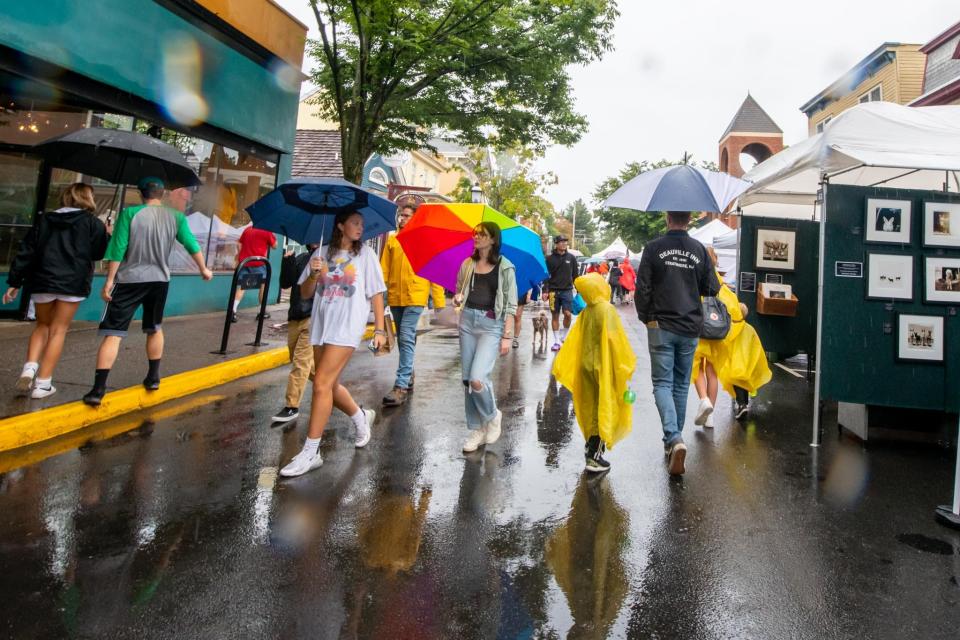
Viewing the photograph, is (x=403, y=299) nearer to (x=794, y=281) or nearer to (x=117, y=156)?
(x=117, y=156)

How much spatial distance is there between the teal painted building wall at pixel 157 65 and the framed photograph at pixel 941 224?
10.5 m

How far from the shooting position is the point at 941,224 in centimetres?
568

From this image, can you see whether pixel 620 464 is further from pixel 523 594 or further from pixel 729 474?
pixel 523 594

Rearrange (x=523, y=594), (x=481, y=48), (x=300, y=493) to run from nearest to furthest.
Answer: (x=523, y=594), (x=300, y=493), (x=481, y=48)

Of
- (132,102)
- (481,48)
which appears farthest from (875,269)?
(132,102)

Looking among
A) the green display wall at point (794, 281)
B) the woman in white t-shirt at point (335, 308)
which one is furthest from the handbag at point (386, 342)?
the green display wall at point (794, 281)

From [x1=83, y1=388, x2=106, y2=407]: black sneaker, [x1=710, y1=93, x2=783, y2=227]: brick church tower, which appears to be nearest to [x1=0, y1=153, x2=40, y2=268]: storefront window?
[x1=83, y1=388, x2=106, y2=407]: black sneaker

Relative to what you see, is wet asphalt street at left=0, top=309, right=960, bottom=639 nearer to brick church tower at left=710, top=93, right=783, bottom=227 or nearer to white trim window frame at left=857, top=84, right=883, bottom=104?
white trim window frame at left=857, top=84, right=883, bottom=104

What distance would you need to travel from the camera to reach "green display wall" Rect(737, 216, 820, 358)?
8.34 metres

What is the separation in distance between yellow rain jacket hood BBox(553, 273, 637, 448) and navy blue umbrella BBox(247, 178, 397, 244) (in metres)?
1.67

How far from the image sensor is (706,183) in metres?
5.04

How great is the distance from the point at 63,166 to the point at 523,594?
6.37 meters

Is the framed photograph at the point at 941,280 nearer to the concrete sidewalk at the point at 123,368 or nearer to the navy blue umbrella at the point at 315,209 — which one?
the navy blue umbrella at the point at 315,209

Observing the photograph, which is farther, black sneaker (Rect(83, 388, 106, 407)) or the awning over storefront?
black sneaker (Rect(83, 388, 106, 407))
